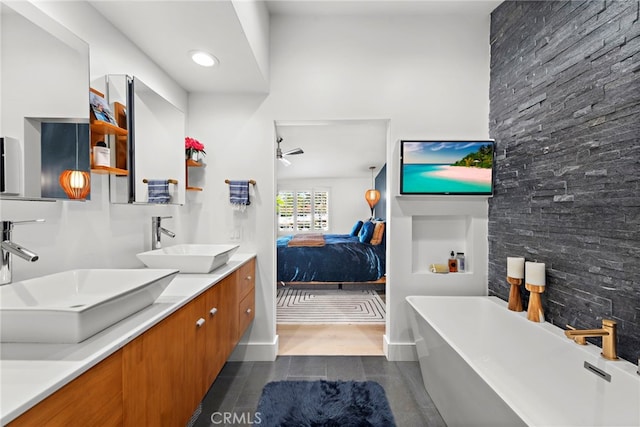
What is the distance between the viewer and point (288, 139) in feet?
17.3

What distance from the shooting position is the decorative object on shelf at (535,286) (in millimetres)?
1933

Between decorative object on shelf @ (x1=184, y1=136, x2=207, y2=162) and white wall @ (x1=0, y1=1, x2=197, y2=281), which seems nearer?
white wall @ (x1=0, y1=1, x2=197, y2=281)

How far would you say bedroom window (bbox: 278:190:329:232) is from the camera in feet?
27.4

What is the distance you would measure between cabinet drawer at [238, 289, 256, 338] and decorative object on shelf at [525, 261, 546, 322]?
198 cm

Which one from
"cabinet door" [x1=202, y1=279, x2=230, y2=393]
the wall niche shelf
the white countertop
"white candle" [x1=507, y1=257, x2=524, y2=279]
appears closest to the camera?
the white countertop

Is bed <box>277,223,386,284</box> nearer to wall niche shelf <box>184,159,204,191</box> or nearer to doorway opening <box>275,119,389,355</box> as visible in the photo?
doorway opening <box>275,119,389,355</box>

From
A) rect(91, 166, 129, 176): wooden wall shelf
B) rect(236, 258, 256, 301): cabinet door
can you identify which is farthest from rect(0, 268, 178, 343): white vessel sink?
rect(236, 258, 256, 301): cabinet door

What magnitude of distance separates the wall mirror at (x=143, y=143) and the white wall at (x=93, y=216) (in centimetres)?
8

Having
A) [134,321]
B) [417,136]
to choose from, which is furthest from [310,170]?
[134,321]

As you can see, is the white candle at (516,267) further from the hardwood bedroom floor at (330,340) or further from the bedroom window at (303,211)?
the bedroom window at (303,211)

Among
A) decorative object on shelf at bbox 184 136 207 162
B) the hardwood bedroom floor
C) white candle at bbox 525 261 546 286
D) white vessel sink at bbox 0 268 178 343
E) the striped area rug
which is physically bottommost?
the hardwood bedroom floor

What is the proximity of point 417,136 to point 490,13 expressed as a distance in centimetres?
119

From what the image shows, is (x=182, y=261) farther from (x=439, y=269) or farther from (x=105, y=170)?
(x=439, y=269)

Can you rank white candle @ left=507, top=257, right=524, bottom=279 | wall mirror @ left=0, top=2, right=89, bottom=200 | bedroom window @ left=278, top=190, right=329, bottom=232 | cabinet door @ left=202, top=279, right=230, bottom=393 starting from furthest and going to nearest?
bedroom window @ left=278, top=190, right=329, bottom=232
white candle @ left=507, top=257, right=524, bottom=279
cabinet door @ left=202, top=279, right=230, bottom=393
wall mirror @ left=0, top=2, right=89, bottom=200
